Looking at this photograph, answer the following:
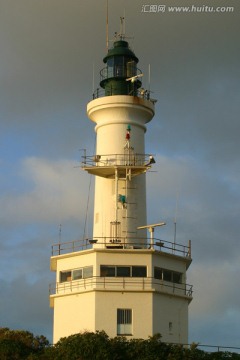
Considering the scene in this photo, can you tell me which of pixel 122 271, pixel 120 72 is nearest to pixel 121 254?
pixel 122 271

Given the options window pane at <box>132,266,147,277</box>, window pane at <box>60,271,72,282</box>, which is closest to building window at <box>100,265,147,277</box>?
window pane at <box>132,266,147,277</box>

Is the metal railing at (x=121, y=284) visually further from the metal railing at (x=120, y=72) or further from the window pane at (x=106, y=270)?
the metal railing at (x=120, y=72)

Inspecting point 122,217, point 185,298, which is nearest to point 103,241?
point 122,217

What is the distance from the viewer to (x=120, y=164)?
5803 centimetres

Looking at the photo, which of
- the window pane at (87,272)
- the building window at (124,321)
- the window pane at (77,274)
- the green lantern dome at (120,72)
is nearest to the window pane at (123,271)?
the window pane at (87,272)

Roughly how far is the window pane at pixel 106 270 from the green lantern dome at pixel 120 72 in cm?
1076

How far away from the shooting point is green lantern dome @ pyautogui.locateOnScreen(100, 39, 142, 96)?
59.8m

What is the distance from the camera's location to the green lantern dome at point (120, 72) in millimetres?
59781

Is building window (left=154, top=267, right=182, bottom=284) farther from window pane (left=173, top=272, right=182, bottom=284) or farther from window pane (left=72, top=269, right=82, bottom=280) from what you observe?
window pane (left=72, top=269, right=82, bottom=280)

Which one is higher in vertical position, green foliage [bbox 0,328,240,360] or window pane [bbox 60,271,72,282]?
window pane [bbox 60,271,72,282]

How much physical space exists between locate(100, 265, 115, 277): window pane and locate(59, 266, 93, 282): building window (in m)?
0.64

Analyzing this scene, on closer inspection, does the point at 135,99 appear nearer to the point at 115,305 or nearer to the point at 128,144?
the point at 128,144

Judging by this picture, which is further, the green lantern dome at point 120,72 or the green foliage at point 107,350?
the green lantern dome at point 120,72

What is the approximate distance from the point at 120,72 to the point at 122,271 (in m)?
12.3
